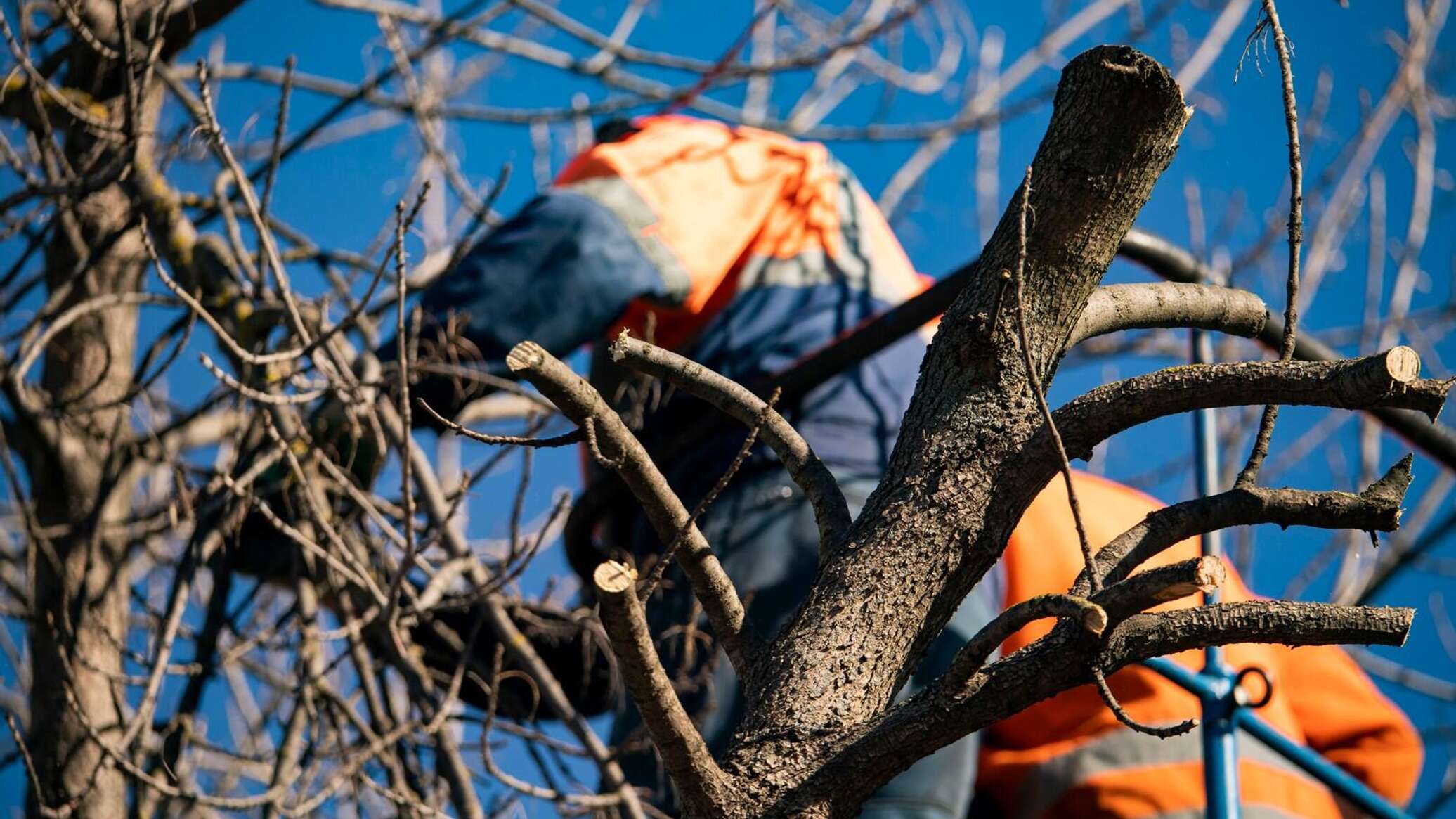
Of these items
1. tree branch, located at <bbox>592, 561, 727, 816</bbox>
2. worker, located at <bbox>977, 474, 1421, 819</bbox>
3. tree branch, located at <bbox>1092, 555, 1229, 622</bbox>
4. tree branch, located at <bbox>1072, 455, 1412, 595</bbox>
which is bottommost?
tree branch, located at <bbox>592, 561, 727, 816</bbox>

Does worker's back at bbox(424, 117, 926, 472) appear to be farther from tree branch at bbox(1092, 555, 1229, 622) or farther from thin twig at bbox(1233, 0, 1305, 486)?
tree branch at bbox(1092, 555, 1229, 622)

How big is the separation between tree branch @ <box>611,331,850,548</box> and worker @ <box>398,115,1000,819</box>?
37.7 inches

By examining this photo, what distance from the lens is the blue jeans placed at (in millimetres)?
2365

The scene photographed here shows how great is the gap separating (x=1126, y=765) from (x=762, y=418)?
1.31 meters

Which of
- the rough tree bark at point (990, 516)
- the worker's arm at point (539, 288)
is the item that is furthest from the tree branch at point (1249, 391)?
the worker's arm at point (539, 288)

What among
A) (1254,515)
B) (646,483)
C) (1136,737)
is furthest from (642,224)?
(1254,515)

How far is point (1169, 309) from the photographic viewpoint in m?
1.45

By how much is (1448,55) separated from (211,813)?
5.48 metres

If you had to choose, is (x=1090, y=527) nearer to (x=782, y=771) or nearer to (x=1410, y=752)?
(x=1410, y=752)

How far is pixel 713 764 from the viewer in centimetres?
127

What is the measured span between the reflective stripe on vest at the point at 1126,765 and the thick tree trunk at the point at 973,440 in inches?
49.5

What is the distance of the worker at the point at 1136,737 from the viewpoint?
2.49 metres

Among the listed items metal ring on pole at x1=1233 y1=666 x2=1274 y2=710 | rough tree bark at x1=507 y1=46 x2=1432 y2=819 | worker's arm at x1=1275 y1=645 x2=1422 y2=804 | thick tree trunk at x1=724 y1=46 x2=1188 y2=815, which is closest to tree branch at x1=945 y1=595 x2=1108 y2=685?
rough tree bark at x1=507 y1=46 x2=1432 y2=819

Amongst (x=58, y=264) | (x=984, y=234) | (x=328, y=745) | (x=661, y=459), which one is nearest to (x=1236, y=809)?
(x=661, y=459)
